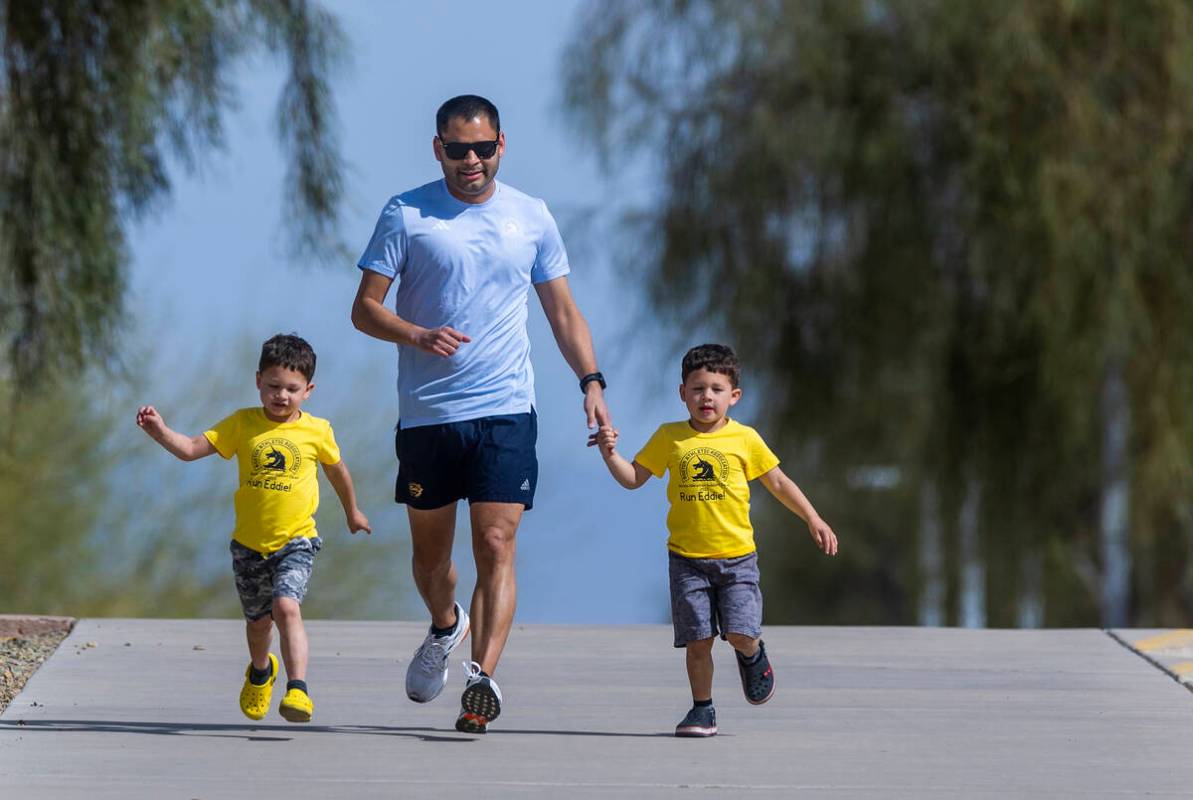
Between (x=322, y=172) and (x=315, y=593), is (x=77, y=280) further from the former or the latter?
(x=315, y=593)

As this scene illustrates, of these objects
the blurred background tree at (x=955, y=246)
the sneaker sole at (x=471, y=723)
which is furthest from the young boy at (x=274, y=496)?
the blurred background tree at (x=955, y=246)

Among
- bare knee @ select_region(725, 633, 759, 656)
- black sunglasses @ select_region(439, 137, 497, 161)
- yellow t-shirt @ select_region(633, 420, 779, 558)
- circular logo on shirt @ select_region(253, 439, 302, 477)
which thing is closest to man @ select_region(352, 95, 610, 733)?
black sunglasses @ select_region(439, 137, 497, 161)

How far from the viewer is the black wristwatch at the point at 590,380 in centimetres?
643

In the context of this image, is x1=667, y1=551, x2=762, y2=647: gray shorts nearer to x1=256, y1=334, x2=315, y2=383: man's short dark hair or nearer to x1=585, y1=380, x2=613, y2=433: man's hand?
x1=585, y1=380, x2=613, y2=433: man's hand

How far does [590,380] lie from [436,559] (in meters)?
0.80

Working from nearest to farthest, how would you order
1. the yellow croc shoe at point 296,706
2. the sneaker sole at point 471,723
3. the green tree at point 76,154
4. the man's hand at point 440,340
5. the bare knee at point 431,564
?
1. the man's hand at point 440,340
2. the yellow croc shoe at point 296,706
3. the sneaker sole at point 471,723
4. the bare knee at point 431,564
5. the green tree at point 76,154

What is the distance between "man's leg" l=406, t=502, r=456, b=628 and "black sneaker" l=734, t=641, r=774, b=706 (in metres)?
1.00

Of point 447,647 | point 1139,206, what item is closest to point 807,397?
point 1139,206

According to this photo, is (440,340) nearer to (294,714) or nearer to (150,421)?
(150,421)

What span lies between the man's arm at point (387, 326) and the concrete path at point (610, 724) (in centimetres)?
121

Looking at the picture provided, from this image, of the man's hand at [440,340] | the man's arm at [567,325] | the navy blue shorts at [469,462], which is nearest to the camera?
the man's hand at [440,340]

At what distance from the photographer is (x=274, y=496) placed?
630 cm

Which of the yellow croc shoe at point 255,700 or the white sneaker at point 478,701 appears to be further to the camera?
the yellow croc shoe at point 255,700

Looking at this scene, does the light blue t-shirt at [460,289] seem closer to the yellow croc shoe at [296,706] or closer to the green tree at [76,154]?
the yellow croc shoe at [296,706]
